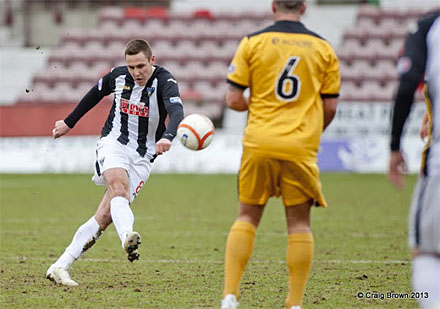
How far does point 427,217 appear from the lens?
379 cm

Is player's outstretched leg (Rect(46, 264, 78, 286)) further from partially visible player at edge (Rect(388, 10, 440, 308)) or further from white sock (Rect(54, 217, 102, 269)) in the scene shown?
partially visible player at edge (Rect(388, 10, 440, 308))

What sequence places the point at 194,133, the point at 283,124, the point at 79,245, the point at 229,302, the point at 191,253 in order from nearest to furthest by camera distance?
the point at 229,302 < the point at 283,124 < the point at 194,133 < the point at 79,245 < the point at 191,253

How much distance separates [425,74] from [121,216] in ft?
9.84

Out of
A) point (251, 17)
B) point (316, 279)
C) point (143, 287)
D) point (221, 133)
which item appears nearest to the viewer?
point (143, 287)

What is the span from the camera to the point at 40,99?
27234mm

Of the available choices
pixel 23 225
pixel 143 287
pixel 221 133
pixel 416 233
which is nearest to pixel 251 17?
pixel 221 133

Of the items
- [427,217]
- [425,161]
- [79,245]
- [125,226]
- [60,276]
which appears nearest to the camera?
[427,217]

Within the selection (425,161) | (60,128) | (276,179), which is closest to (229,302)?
(276,179)

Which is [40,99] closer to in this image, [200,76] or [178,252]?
[200,76]

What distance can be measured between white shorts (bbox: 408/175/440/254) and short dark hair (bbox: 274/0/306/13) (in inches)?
60.7

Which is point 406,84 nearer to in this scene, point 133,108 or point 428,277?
point 428,277

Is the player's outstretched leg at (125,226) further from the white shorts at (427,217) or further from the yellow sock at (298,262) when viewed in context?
the white shorts at (427,217)

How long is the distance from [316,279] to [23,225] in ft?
18.2

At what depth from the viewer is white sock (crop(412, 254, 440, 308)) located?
3730mm
